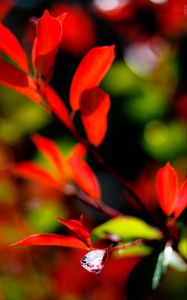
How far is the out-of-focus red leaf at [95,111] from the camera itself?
1.88 ft

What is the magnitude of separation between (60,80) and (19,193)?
617mm

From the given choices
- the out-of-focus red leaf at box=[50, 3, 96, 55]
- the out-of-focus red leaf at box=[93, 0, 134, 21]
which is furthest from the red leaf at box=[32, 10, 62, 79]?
the out-of-focus red leaf at box=[50, 3, 96, 55]

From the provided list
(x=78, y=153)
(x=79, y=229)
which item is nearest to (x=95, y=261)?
(x=79, y=229)

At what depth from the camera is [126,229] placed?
65 centimetres

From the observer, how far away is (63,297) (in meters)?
1.02

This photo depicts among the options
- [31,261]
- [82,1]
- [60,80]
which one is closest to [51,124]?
[60,80]

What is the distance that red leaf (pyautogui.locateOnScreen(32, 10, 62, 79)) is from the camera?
1.62 feet

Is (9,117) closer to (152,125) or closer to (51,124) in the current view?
(51,124)

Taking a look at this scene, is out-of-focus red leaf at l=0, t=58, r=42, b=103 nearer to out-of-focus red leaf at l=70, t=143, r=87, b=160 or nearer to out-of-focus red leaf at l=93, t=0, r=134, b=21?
out-of-focus red leaf at l=70, t=143, r=87, b=160

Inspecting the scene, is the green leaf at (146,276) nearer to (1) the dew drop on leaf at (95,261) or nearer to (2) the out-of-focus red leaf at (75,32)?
(1) the dew drop on leaf at (95,261)

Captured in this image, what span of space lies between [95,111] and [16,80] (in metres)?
0.10

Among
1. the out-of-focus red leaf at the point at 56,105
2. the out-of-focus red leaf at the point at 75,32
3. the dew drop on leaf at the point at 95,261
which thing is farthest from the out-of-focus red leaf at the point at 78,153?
the out-of-focus red leaf at the point at 75,32

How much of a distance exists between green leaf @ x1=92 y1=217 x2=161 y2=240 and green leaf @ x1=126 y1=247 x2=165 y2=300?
0.05m

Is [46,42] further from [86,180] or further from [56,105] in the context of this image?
[86,180]
